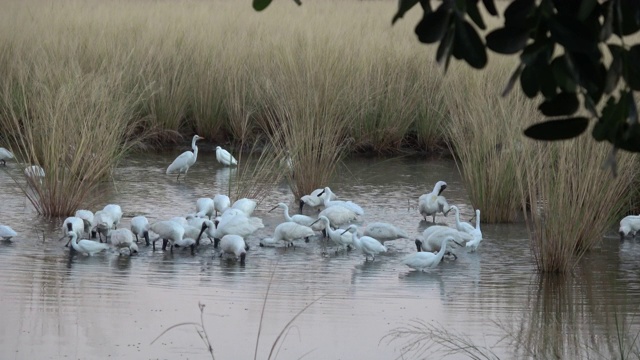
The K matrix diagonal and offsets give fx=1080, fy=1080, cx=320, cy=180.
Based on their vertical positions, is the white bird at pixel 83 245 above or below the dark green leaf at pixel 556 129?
below

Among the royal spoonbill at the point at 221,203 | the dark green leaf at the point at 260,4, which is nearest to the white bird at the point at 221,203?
the royal spoonbill at the point at 221,203

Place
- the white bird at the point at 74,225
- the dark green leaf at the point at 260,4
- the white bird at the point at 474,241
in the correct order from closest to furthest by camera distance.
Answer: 1. the dark green leaf at the point at 260,4
2. the white bird at the point at 74,225
3. the white bird at the point at 474,241

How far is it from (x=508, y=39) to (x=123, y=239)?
5.67m

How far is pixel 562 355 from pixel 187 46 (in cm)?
933

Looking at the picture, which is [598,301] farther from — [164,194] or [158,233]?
[164,194]

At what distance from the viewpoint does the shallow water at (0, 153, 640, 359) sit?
5438mm

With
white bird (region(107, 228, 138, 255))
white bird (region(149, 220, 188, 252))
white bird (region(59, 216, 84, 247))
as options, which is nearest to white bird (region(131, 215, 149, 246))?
white bird (region(149, 220, 188, 252))

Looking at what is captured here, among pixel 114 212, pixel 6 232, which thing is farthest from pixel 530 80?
pixel 114 212

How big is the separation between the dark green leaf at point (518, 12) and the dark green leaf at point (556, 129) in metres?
0.19

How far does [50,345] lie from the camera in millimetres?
5270

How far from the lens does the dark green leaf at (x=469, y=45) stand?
1.91 meters

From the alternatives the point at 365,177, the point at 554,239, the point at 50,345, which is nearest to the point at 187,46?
the point at 365,177

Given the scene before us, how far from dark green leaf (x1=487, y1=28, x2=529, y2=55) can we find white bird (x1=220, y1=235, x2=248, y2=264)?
5.42 m

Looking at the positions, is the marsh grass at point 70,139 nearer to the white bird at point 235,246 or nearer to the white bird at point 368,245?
the white bird at point 235,246
